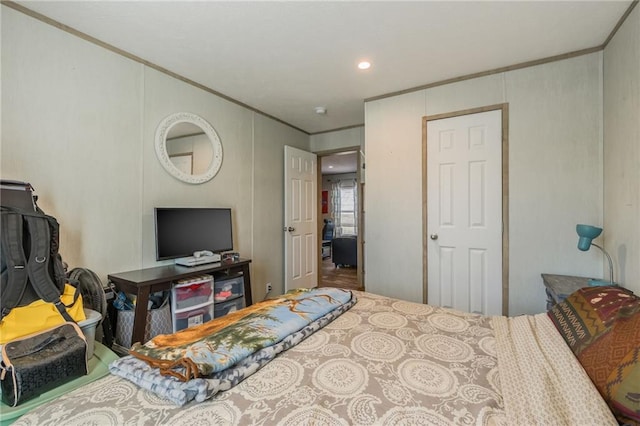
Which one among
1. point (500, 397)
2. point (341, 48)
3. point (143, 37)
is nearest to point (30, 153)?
point (143, 37)

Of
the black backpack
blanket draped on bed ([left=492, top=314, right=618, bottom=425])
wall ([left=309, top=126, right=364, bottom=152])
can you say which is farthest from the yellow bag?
wall ([left=309, top=126, right=364, bottom=152])

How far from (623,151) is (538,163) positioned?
0.56m

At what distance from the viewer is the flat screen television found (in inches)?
94.0

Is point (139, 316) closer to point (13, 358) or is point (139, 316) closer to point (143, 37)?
point (13, 358)

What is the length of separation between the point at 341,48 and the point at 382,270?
214 centimetres

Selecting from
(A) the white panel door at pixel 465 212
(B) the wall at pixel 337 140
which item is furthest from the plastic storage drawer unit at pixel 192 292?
(B) the wall at pixel 337 140

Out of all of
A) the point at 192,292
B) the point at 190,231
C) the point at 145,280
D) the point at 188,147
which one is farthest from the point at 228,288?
the point at 188,147

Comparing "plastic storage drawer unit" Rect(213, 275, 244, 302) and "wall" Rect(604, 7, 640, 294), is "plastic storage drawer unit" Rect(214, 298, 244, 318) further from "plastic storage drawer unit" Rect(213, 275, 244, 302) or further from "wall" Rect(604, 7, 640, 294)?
"wall" Rect(604, 7, 640, 294)

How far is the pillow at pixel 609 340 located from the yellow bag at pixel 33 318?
224cm

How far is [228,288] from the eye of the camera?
106 inches

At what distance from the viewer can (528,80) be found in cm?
241

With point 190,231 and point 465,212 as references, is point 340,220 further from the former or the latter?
point 190,231

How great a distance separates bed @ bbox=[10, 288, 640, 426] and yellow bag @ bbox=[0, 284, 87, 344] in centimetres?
75

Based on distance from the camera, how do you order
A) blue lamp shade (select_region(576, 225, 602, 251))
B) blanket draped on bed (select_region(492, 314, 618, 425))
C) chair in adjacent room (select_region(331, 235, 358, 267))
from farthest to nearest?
chair in adjacent room (select_region(331, 235, 358, 267)) → blue lamp shade (select_region(576, 225, 602, 251)) → blanket draped on bed (select_region(492, 314, 618, 425))
